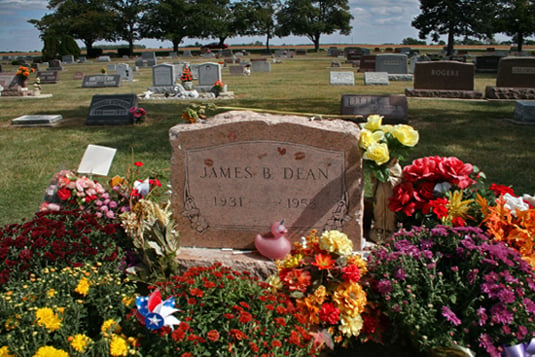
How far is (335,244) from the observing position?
10.6ft

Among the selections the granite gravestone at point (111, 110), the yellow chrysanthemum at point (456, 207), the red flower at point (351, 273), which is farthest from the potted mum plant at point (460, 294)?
the granite gravestone at point (111, 110)

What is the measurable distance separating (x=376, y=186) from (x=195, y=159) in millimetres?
1527

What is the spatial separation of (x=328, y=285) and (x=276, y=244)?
60 centimetres

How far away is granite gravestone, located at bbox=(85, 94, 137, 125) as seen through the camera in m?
11.8

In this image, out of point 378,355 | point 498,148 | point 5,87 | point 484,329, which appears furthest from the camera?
point 5,87

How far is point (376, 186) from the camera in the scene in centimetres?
400

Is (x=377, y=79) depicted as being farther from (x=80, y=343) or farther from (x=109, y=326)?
(x=80, y=343)

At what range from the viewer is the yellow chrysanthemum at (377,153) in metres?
3.51

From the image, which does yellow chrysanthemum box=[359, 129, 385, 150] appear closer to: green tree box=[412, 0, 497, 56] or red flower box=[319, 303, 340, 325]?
red flower box=[319, 303, 340, 325]

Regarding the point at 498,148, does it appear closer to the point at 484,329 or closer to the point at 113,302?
the point at 484,329

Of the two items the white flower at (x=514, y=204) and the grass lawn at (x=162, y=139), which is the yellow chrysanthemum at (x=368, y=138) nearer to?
the white flower at (x=514, y=204)

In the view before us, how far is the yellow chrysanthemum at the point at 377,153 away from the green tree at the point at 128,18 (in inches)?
2820

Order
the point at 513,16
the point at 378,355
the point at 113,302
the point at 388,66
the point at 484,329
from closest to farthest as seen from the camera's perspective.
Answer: the point at 484,329 → the point at 113,302 → the point at 378,355 → the point at 388,66 → the point at 513,16

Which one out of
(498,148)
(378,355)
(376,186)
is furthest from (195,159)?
(498,148)
